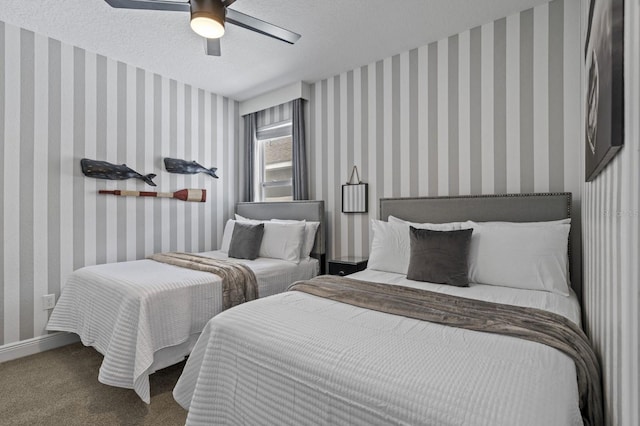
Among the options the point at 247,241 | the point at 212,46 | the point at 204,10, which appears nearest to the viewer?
the point at 204,10

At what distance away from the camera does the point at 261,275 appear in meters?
2.72

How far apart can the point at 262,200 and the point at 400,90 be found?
231 cm

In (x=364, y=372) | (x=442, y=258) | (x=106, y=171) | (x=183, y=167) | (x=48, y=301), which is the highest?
(x=183, y=167)

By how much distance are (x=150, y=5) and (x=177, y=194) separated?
2186mm

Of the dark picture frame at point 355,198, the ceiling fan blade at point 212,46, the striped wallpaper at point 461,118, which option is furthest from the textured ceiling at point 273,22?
the dark picture frame at point 355,198

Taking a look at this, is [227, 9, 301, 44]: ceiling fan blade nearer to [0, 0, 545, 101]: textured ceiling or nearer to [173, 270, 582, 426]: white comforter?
[0, 0, 545, 101]: textured ceiling

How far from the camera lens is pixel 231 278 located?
2.48 metres

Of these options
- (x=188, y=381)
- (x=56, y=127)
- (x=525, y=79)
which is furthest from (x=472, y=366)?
(x=56, y=127)

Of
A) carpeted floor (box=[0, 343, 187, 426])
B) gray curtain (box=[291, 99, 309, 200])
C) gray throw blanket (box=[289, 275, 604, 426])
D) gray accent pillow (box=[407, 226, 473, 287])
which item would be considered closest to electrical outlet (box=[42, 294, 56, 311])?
carpeted floor (box=[0, 343, 187, 426])

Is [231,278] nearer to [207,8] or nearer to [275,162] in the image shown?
[207,8]

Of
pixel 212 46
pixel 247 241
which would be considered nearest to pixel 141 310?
pixel 247 241

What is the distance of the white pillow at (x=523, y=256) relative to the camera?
6.33 feet

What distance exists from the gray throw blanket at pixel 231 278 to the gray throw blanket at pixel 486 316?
72 cm

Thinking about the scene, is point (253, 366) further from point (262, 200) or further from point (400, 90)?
point (262, 200)
